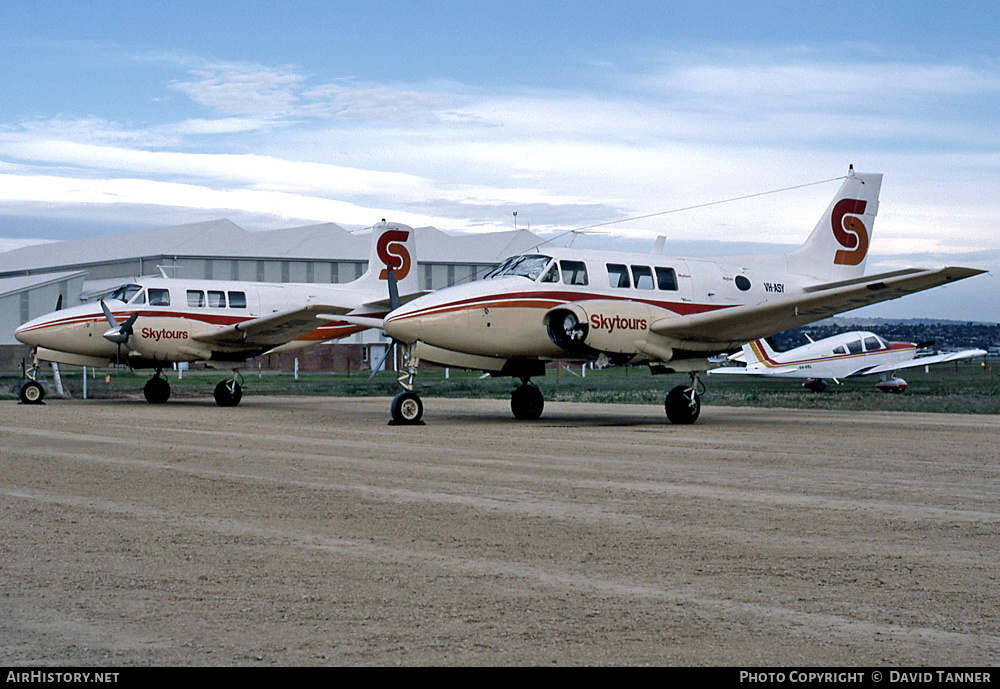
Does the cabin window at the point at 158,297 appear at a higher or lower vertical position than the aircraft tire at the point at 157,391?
higher

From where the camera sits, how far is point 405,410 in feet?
63.2

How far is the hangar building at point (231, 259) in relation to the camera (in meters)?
64.4

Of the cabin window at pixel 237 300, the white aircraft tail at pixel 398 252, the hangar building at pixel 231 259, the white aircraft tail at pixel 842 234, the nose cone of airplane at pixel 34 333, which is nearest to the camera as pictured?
the white aircraft tail at pixel 842 234

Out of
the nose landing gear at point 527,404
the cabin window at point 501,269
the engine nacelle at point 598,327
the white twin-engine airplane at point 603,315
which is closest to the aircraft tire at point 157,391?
the white twin-engine airplane at point 603,315

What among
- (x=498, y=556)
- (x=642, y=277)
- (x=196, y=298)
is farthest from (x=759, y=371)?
(x=498, y=556)

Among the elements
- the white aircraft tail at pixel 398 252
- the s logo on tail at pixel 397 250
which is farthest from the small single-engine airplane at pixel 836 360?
the s logo on tail at pixel 397 250

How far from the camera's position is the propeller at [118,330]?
26.9m

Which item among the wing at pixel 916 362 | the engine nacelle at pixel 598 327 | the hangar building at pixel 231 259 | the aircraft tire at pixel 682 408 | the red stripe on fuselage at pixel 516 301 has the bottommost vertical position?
the aircraft tire at pixel 682 408

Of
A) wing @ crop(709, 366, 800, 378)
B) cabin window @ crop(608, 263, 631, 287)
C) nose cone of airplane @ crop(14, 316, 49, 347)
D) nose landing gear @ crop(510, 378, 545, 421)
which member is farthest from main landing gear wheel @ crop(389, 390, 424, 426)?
wing @ crop(709, 366, 800, 378)

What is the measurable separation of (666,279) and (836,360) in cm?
Result: 1931

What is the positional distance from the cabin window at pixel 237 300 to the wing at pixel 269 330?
0.80 m

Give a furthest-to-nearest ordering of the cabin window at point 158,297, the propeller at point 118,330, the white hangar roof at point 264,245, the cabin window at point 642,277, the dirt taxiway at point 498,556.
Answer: the white hangar roof at point 264,245 < the cabin window at point 158,297 < the propeller at point 118,330 < the cabin window at point 642,277 < the dirt taxiway at point 498,556

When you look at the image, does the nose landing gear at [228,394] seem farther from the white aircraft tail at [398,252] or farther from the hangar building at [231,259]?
the hangar building at [231,259]

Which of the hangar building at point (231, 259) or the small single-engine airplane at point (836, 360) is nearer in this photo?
the small single-engine airplane at point (836, 360)
